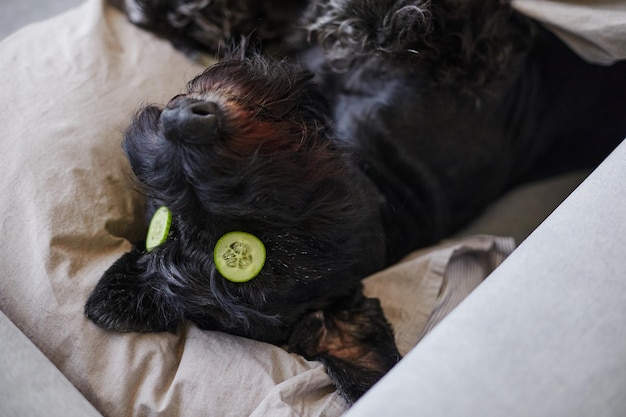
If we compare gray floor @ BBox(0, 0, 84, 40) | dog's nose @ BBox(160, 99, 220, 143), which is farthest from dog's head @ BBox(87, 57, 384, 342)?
gray floor @ BBox(0, 0, 84, 40)

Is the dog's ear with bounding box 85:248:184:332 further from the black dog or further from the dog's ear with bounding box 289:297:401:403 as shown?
the dog's ear with bounding box 289:297:401:403

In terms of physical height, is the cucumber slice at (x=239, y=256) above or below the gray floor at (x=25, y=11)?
above

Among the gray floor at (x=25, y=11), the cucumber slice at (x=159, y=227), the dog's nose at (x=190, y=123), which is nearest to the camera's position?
the dog's nose at (x=190, y=123)

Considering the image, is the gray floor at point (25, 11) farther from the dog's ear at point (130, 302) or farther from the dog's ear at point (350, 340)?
the dog's ear at point (350, 340)

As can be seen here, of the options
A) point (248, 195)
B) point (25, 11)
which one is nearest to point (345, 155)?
point (248, 195)

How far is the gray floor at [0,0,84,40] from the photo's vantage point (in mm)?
1947

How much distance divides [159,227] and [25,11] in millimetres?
1379

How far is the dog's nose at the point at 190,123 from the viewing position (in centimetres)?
85

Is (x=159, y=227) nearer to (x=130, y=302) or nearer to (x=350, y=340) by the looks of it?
(x=130, y=302)

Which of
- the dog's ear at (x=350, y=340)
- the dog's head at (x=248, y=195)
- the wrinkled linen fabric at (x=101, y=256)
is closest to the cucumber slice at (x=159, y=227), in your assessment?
the dog's head at (x=248, y=195)

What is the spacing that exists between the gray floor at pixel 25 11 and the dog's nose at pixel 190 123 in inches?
54.0

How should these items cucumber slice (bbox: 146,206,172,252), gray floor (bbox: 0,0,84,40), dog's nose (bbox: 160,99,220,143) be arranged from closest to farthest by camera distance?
dog's nose (bbox: 160,99,220,143) < cucumber slice (bbox: 146,206,172,252) < gray floor (bbox: 0,0,84,40)

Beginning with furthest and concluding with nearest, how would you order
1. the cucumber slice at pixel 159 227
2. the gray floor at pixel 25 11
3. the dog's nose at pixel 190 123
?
the gray floor at pixel 25 11
the cucumber slice at pixel 159 227
the dog's nose at pixel 190 123

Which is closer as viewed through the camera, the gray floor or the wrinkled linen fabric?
the wrinkled linen fabric
